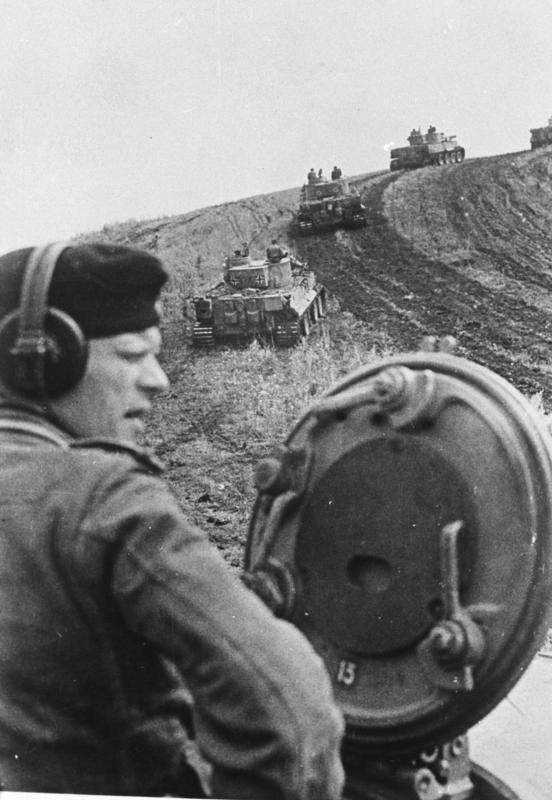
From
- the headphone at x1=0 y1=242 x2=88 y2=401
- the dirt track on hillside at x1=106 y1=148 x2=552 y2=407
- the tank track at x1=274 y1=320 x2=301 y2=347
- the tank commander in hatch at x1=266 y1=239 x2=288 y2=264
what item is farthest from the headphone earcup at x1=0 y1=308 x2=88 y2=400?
the tank commander in hatch at x1=266 y1=239 x2=288 y2=264

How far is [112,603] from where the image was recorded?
5.11ft

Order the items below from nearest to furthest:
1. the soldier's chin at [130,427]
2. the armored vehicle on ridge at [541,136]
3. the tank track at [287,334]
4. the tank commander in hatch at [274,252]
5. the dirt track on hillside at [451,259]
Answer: the soldier's chin at [130,427], the armored vehicle on ridge at [541,136], the dirt track on hillside at [451,259], the tank track at [287,334], the tank commander in hatch at [274,252]

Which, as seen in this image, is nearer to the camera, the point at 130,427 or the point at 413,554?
the point at 130,427

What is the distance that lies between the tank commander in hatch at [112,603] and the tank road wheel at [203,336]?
3.29m

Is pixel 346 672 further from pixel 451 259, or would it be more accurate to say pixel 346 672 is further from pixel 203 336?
pixel 451 259

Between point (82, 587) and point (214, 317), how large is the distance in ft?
12.9

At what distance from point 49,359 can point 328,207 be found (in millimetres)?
4578

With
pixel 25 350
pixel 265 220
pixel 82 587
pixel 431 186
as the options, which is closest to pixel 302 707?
pixel 82 587

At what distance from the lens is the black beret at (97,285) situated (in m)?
1.75

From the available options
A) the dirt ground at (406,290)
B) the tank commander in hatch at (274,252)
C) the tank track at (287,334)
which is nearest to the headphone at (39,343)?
the dirt ground at (406,290)

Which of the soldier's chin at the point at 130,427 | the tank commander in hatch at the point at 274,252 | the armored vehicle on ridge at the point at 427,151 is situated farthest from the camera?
the tank commander in hatch at the point at 274,252

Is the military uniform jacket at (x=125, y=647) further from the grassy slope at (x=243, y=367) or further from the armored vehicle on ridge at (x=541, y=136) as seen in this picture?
the grassy slope at (x=243, y=367)

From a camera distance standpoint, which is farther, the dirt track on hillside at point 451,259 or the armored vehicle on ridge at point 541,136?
the dirt track on hillside at point 451,259

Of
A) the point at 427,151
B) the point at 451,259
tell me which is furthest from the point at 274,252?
the point at 451,259
